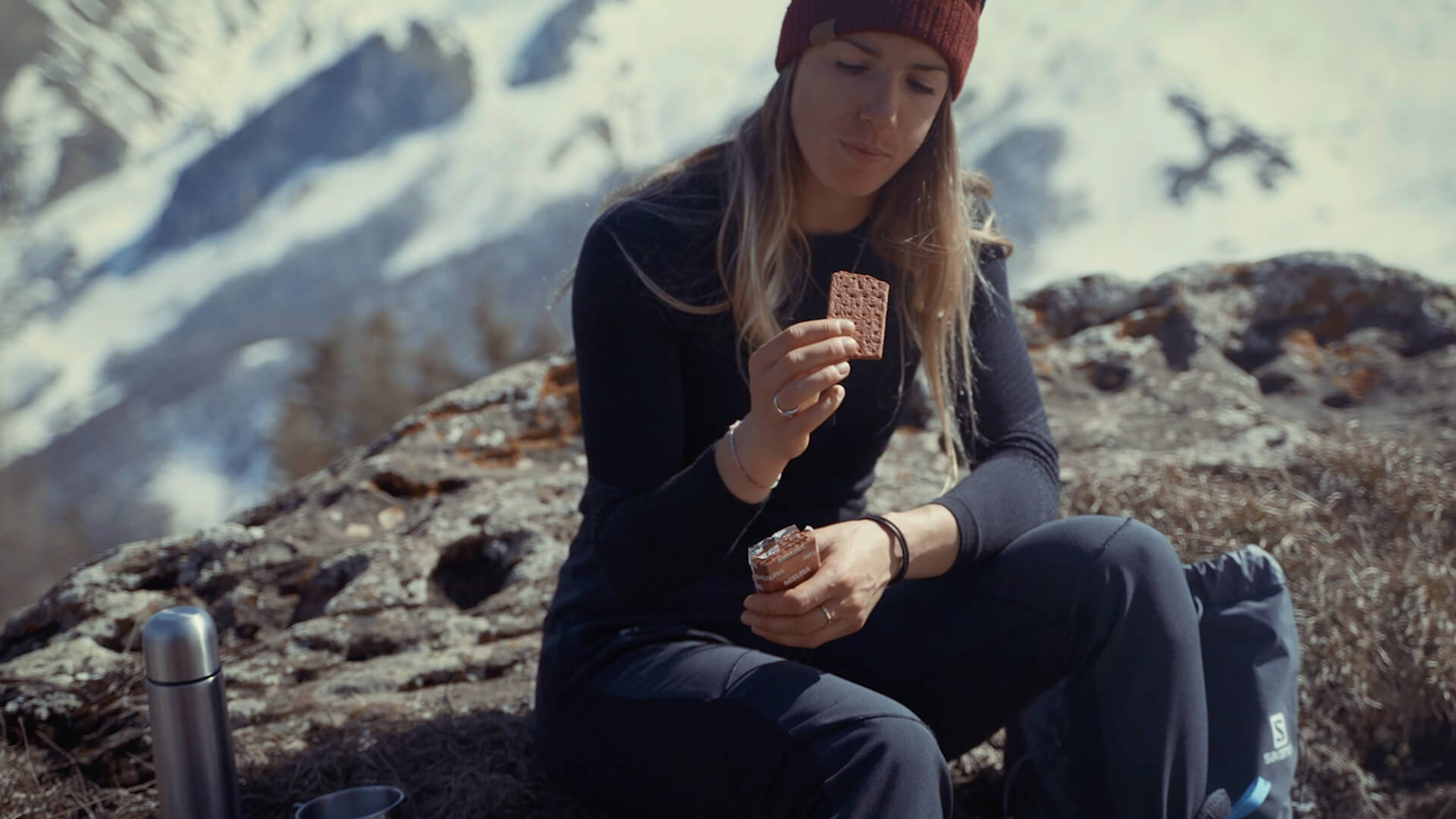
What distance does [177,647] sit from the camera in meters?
1.65

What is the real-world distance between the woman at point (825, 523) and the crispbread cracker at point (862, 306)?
0.34 ft

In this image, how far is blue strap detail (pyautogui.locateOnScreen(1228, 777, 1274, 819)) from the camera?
1646 mm

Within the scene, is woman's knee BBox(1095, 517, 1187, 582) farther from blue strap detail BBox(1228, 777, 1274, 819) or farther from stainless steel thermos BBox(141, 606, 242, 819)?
stainless steel thermos BBox(141, 606, 242, 819)

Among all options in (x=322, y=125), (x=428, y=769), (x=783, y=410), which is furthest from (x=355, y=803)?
(x=322, y=125)

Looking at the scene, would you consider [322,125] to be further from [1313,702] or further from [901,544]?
[901,544]

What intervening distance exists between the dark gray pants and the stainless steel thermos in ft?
1.67

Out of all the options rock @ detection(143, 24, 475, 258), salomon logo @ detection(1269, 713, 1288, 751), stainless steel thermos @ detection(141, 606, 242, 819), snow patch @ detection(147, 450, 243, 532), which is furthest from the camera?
rock @ detection(143, 24, 475, 258)

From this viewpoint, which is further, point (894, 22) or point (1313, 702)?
point (1313, 702)

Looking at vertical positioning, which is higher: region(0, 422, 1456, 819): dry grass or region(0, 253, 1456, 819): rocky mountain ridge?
region(0, 253, 1456, 819): rocky mountain ridge

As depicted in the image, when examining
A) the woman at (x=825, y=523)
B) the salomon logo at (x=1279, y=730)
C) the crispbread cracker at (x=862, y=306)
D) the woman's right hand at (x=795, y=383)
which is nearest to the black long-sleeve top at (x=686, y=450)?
the woman at (x=825, y=523)

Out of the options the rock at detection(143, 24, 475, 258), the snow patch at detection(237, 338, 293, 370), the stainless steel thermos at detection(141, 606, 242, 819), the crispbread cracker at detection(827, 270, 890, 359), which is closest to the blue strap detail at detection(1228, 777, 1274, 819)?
the crispbread cracker at detection(827, 270, 890, 359)

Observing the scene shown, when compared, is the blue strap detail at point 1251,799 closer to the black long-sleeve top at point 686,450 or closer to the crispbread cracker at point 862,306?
the black long-sleeve top at point 686,450

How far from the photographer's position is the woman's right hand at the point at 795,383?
1.38m

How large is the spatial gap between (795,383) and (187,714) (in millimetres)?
1096
